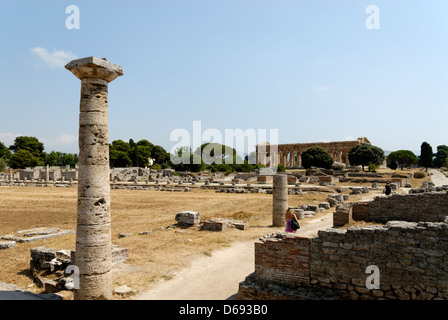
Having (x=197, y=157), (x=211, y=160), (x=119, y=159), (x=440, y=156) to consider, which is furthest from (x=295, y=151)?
(x=440, y=156)

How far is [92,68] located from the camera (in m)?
6.96

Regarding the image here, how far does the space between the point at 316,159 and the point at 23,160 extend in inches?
2846

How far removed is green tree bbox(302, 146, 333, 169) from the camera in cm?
6025

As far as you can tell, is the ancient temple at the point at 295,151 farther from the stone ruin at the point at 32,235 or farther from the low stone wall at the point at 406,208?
the stone ruin at the point at 32,235

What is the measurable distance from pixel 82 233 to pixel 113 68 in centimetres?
395

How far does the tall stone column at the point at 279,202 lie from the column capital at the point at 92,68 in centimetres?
1115

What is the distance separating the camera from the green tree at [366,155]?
59.7 metres

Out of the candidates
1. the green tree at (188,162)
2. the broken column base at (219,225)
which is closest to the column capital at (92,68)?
the broken column base at (219,225)

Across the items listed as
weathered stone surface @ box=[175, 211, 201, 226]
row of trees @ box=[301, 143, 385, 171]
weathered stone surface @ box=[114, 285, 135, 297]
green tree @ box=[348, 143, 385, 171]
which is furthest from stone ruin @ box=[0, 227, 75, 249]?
green tree @ box=[348, 143, 385, 171]

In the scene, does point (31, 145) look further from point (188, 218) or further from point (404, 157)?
point (404, 157)

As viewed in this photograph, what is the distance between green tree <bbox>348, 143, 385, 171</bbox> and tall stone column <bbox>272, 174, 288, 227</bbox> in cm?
4992

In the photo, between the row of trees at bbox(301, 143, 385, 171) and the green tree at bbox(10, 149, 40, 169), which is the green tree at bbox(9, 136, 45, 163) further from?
the row of trees at bbox(301, 143, 385, 171)
